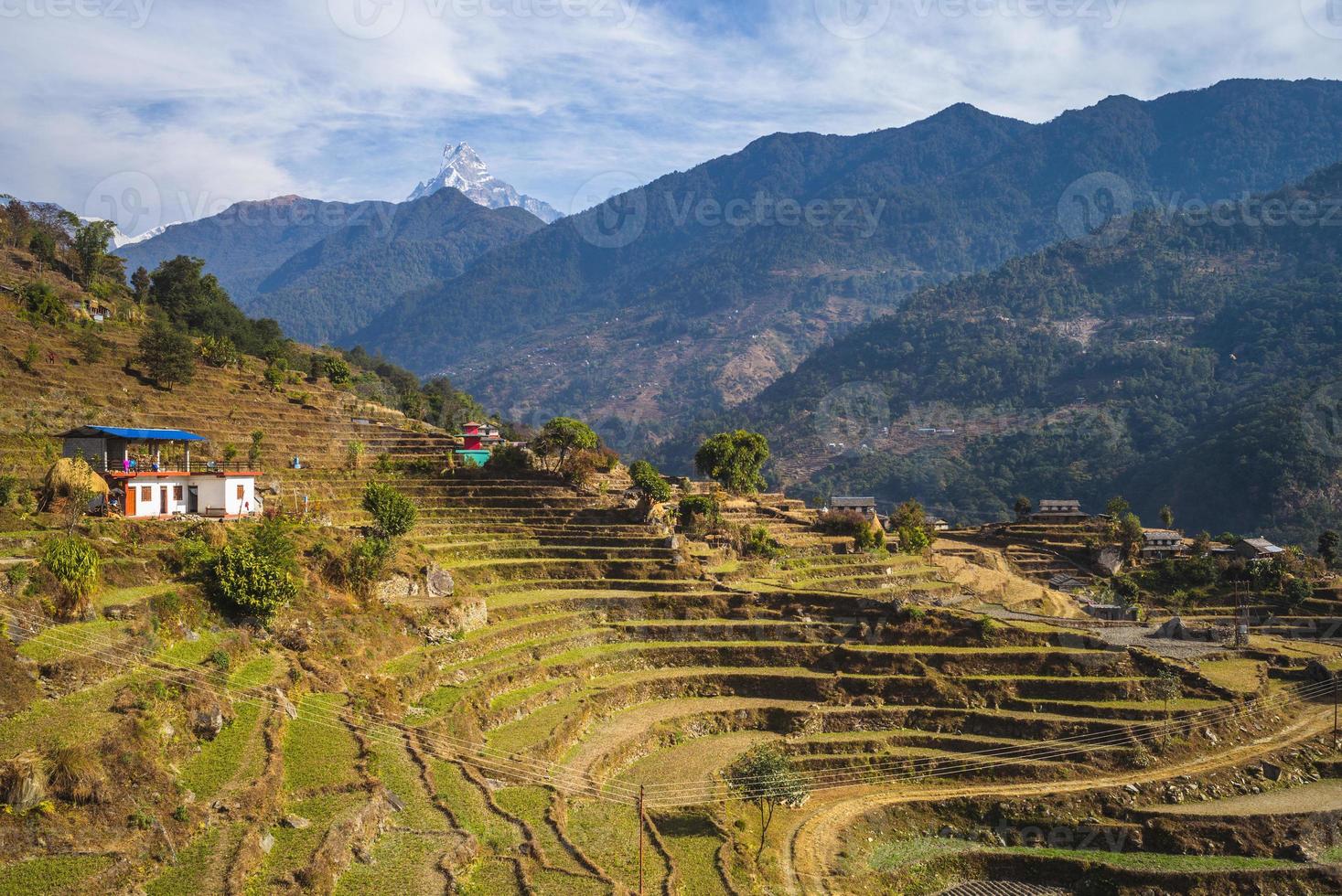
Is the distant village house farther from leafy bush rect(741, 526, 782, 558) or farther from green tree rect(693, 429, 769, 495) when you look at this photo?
leafy bush rect(741, 526, 782, 558)

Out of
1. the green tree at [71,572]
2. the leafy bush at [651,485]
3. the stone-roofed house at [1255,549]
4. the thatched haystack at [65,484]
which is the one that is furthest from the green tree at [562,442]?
the stone-roofed house at [1255,549]

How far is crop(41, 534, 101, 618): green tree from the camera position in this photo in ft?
61.7


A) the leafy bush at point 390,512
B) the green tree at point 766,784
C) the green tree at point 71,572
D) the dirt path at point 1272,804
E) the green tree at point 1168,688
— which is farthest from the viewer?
the leafy bush at point 390,512

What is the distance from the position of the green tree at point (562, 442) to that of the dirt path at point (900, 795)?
80.1 feet

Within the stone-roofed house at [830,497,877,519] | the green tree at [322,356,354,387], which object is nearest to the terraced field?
the green tree at [322,356,354,387]

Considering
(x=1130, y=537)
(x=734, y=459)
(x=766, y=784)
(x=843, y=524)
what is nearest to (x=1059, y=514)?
(x=1130, y=537)

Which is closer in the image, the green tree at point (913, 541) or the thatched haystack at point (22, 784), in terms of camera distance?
the thatched haystack at point (22, 784)

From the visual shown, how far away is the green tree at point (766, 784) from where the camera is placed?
76.9 ft

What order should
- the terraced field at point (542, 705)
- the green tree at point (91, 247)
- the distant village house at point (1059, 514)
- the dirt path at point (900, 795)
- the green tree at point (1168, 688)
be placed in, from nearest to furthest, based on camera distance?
the terraced field at point (542, 705), the dirt path at point (900, 795), the green tree at point (1168, 688), the green tree at point (91, 247), the distant village house at point (1059, 514)

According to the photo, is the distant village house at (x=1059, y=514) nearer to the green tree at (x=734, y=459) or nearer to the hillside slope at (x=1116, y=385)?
the green tree at (x=734, y=459)

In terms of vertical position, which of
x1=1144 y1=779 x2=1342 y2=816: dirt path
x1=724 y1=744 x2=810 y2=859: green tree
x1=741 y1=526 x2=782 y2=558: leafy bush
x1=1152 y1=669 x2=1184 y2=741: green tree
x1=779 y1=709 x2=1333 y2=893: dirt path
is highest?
x1=741 y1=526 x2=782 y2=558: leafy bush

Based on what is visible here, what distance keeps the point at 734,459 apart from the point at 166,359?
30.9 m

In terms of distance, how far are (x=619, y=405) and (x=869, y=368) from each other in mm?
55382

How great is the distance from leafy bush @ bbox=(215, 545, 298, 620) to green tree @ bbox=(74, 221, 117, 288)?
38759 mm
